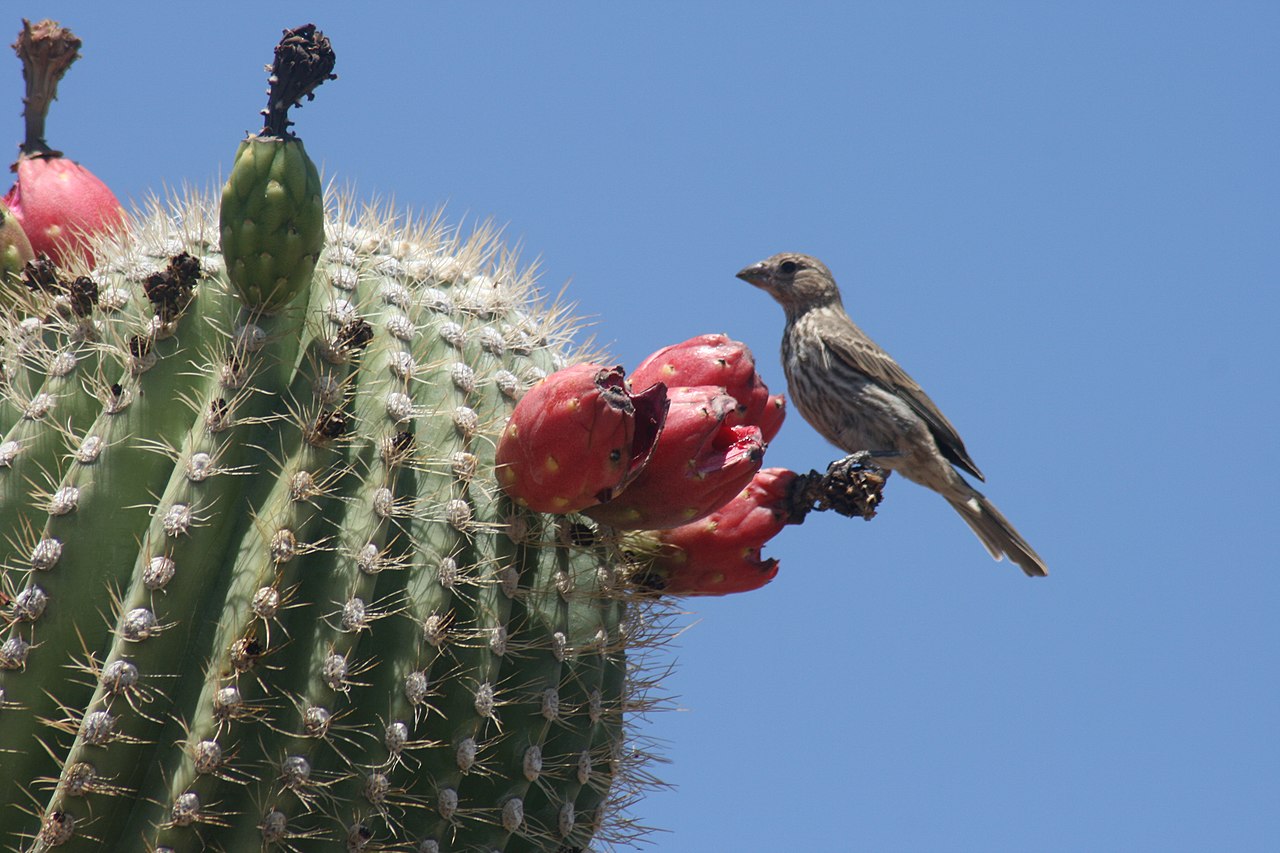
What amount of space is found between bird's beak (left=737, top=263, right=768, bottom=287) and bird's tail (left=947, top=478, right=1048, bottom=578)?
1.55 metres

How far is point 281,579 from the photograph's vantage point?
8.02 feet

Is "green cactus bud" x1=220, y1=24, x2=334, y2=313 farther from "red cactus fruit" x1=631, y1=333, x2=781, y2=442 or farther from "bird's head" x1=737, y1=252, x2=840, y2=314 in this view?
"bird's head" x1=737, y1=252, x2=840, y2=314

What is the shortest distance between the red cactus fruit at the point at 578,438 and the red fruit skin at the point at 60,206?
1481 millimetres

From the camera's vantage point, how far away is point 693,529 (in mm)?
3047

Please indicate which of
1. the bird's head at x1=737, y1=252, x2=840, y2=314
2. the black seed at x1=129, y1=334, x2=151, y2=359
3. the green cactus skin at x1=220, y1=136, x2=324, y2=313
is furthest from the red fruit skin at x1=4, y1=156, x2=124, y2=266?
the bird's head at x1=737, y1=252, x2=840, y2=314

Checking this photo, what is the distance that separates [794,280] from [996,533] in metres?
1.74

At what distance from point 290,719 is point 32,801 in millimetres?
505

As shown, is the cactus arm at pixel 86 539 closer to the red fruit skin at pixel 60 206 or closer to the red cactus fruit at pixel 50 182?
the red cactus fruit at pixel 50 182

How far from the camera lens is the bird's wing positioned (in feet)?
22.4

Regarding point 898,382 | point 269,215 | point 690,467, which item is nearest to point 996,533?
point 898,382

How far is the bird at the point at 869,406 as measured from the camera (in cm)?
679

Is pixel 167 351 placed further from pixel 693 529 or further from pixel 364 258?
pixel 693 529

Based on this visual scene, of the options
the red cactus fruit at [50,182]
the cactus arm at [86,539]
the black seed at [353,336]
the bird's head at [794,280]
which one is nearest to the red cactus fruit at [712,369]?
the black seed at [353,336]

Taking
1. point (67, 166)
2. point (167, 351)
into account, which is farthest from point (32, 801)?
Answer: point (67, 166)
